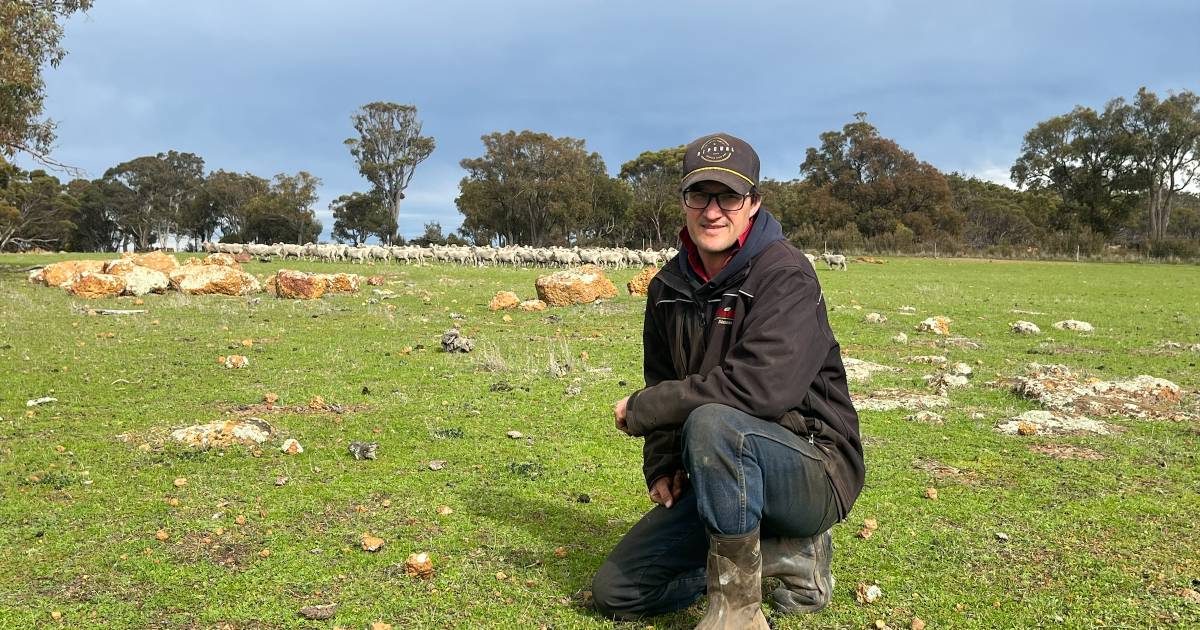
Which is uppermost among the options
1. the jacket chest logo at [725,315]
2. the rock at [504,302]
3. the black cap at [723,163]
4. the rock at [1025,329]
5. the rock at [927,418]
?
the black cap at [723,163]

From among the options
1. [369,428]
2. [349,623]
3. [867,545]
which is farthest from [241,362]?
[867,545]

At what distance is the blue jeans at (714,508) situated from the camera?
3.20m

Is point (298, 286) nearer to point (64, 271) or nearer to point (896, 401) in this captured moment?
point (64, 271)

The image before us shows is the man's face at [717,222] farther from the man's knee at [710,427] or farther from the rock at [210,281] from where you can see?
the rock at [210,281]

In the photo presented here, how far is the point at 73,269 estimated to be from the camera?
20.7m

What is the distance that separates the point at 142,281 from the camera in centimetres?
1856

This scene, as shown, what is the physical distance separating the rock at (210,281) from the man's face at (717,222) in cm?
1838

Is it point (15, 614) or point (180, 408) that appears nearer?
point (15, 614)

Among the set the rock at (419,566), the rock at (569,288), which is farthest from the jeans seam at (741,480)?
the rock at (569,288)

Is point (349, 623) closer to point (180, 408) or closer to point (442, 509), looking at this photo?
point (442, 509)

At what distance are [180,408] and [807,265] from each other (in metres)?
6.74

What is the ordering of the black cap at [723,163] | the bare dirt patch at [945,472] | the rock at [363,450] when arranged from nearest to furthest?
the black cap at [723,163] → the bare dirt patch at [945,472] → the rock at [363,450]

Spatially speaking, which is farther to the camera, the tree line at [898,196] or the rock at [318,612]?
the tree line at [898,196]

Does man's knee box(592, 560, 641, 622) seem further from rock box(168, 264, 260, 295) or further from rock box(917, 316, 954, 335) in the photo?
→ rock box(168, 264, 260, 295)
